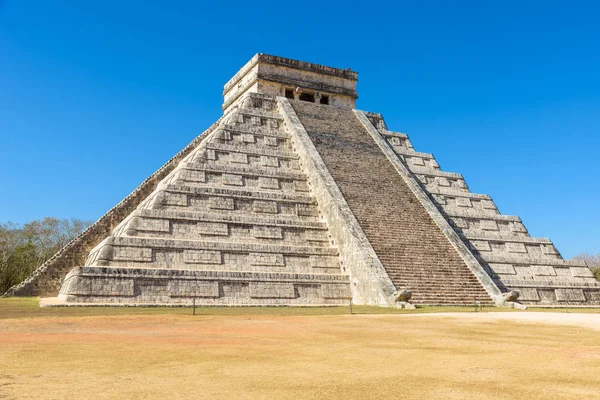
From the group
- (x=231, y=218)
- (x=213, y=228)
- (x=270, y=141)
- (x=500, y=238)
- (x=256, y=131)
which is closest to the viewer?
(x=213, y=228)

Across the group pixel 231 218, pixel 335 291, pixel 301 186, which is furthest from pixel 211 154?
pixel 335 291

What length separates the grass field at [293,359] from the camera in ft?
15.1

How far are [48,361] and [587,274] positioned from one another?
21478 millimetres

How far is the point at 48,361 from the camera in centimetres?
583

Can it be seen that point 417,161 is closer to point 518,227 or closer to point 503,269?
point 518,227

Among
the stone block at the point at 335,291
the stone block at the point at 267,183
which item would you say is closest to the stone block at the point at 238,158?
the stone block at the point at 267,183

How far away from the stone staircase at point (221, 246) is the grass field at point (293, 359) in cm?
417

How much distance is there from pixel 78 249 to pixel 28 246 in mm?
13093

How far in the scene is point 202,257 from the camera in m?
16.3

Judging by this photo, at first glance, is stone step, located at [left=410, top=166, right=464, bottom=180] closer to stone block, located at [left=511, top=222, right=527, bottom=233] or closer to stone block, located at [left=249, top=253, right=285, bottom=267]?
stone block, located at [left=511, top=222, right=527, bottom=233]


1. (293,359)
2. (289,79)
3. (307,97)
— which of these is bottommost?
(293,359)

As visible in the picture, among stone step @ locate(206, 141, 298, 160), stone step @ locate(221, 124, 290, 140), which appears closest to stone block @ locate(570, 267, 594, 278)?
stone step @ locate(206, 141, 298, 160)

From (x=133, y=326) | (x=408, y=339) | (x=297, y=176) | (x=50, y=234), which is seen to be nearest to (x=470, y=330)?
(x=408, y=339)

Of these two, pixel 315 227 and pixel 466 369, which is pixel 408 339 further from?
pixel 315 227
